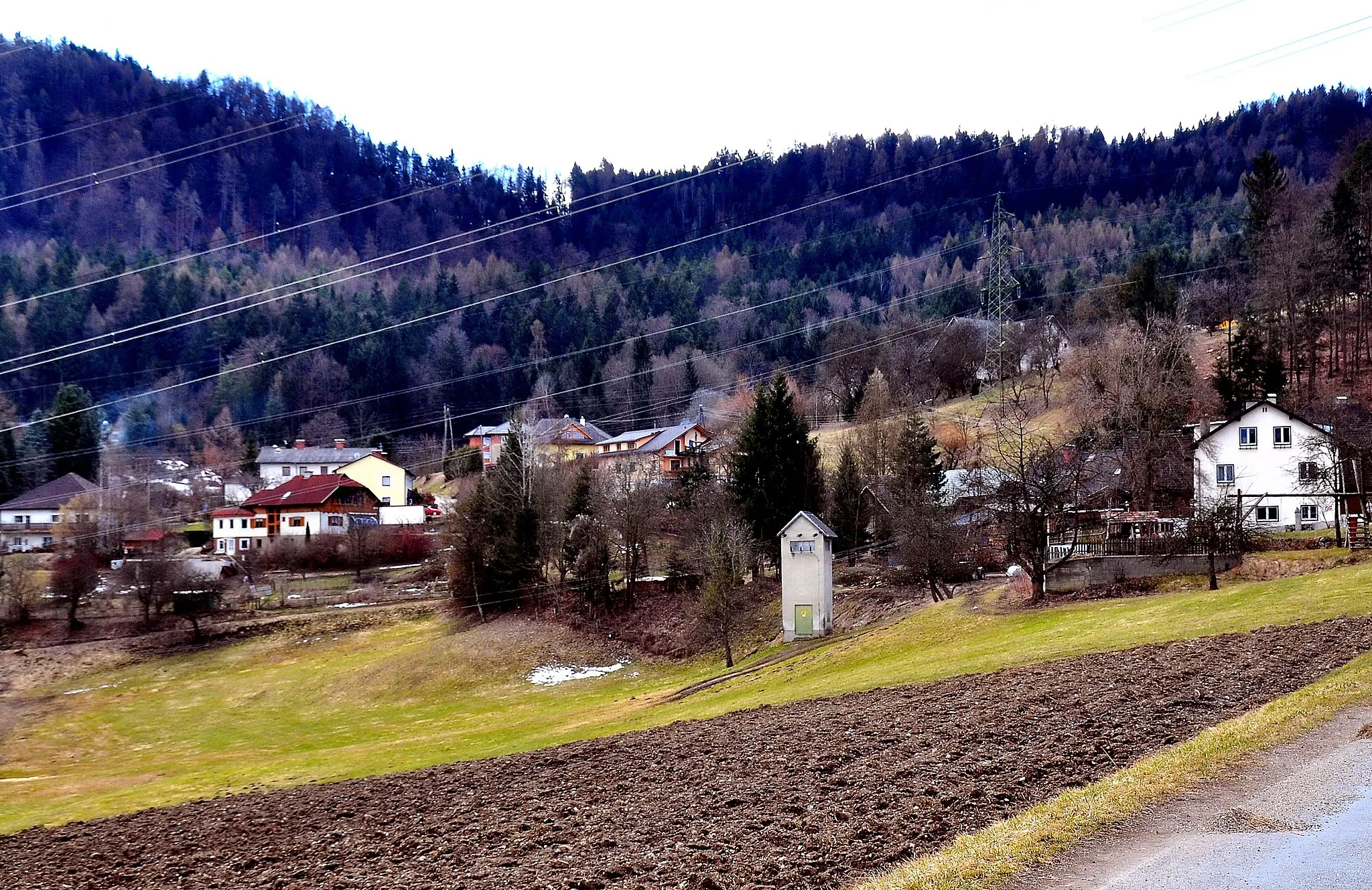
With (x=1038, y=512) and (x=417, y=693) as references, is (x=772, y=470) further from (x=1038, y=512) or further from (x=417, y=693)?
(x=1038, y=512)

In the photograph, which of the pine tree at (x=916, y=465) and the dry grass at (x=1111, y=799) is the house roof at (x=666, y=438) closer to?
the pine tree at (x=916, y=465)

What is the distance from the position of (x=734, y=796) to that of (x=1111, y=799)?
6.03 m

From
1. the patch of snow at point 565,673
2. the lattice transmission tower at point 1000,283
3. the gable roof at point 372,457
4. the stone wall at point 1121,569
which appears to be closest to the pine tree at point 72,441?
the gable roof at point 372,457

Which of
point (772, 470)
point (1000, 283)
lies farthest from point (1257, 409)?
point (772, 470)

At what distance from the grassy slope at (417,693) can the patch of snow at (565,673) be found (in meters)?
1.00

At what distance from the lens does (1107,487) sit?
53.5 m

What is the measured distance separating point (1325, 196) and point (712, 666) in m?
92.6

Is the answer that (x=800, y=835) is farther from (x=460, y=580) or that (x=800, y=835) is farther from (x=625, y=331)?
(x=625, y=331)

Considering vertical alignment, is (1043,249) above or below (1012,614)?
above

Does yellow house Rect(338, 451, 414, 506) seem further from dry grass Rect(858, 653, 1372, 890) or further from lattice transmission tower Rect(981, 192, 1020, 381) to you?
dry grass Rect(858, 653, 1372, 890)

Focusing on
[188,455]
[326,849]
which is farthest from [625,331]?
[326,849]

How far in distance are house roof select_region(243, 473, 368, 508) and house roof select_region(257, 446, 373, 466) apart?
11.7m

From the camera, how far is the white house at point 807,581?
48469 millimetres

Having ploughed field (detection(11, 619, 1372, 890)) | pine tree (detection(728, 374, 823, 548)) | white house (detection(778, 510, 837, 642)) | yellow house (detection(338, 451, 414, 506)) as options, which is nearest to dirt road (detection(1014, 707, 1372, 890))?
ploughed field (detection(11, 619, 1372, 890))
